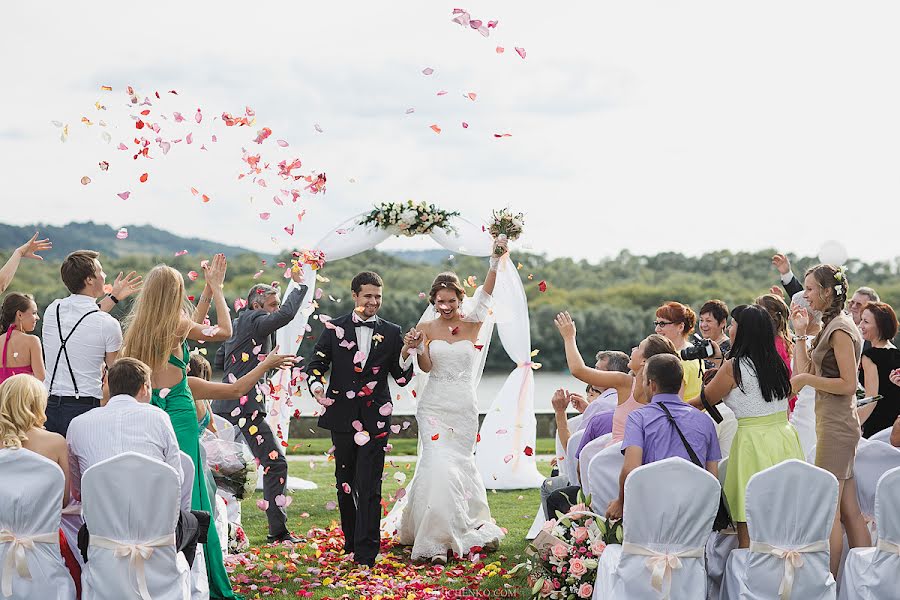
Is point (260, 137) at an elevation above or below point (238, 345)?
above

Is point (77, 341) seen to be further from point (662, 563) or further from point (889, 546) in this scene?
point (889, 546)

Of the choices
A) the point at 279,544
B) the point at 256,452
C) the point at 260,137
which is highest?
the point at 260,137

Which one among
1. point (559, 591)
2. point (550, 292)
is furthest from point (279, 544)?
point (550, 292)

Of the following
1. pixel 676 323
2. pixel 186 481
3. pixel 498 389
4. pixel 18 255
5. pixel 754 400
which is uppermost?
pixel 18 255

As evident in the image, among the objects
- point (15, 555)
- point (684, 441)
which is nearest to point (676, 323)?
point (684, 441)

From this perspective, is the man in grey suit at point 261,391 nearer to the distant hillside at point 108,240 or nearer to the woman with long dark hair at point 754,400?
the woman with long dark hair at point 754,400

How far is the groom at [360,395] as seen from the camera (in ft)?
21.2

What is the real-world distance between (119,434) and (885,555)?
3481 millimetres

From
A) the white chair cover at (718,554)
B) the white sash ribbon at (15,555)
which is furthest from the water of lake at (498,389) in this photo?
the white sash ribbon at (15,555)

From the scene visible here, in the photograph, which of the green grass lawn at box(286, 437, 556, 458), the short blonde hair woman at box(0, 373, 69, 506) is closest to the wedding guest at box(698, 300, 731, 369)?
the short blonde hair woman at box(0, 373, 69, 506)

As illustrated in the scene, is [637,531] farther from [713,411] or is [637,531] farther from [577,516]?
[713,411]

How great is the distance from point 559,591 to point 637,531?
87 centimetres

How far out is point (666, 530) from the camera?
14.4ft

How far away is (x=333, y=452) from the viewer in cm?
670
